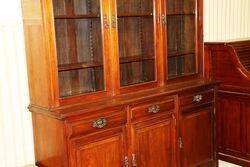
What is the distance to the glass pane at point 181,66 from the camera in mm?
3123

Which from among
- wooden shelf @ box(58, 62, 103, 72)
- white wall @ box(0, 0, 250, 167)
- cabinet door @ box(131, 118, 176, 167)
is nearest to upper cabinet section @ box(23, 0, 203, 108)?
wooden shelf @ box(58, 62, 103, 72)

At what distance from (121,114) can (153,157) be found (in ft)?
1.70

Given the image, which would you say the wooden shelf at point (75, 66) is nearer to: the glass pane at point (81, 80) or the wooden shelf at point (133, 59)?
the glass pane at point (81, 80)

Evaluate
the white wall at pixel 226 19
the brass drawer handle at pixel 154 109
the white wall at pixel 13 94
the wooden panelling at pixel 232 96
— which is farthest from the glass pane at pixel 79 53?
the white wall at pixel 226 19

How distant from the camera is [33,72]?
2469mm

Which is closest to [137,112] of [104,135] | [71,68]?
[104,135]

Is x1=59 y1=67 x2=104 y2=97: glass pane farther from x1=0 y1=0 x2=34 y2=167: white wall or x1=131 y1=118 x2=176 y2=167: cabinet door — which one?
x1=131 y1=118 x2=176 y2=167: cabinet door

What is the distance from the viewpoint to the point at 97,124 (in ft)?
7.86

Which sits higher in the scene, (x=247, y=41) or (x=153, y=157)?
(x=247, y=41)

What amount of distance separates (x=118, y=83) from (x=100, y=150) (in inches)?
20.9

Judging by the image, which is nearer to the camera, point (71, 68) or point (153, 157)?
point (71, 68)

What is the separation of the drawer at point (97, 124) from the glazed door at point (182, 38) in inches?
29.0

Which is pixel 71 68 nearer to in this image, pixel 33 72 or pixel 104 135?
pixel 33 72

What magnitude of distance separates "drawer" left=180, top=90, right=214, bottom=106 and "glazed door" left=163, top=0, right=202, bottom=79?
220mm
